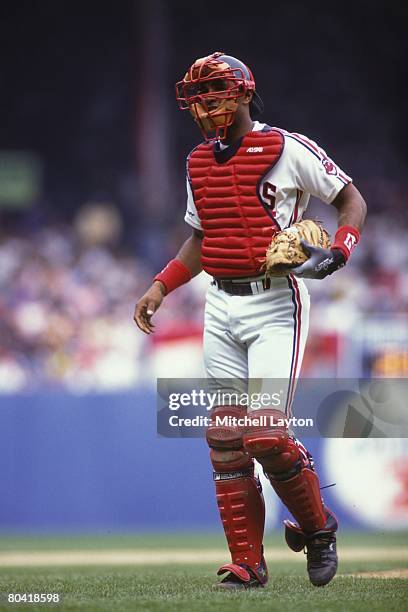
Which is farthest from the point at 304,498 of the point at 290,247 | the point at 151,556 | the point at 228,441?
the point at 151,556

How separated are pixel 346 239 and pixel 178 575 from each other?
1.97 meters

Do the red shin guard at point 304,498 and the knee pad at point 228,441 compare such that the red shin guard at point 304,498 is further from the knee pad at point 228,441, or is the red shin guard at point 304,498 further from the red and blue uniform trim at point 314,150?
the red and blue uniform trim at point 314,150

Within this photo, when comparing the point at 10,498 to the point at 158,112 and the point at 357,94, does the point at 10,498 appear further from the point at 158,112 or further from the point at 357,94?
the point at 357,94

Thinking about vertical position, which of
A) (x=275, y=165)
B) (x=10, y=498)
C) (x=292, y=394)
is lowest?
(x=10, y=498)

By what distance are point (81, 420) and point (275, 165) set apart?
16.2ft

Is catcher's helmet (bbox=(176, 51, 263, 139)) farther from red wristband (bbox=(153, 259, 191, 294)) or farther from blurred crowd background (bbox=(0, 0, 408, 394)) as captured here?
blurred crowd background (bbox=(0, 0, 408, 394))

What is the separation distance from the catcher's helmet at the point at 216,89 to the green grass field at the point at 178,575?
6.41ft

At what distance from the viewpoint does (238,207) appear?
5086mm

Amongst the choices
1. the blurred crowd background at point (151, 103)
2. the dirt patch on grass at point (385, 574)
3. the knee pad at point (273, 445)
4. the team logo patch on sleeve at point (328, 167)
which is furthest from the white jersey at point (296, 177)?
the blurred crowd background at point (151, 103)

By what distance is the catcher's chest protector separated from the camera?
5.05 meters

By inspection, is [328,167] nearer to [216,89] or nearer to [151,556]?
[216,89]

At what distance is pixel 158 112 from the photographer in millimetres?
17297

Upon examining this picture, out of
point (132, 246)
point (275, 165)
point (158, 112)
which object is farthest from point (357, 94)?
point (275, 165)

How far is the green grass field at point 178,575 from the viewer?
4492 millimetres
